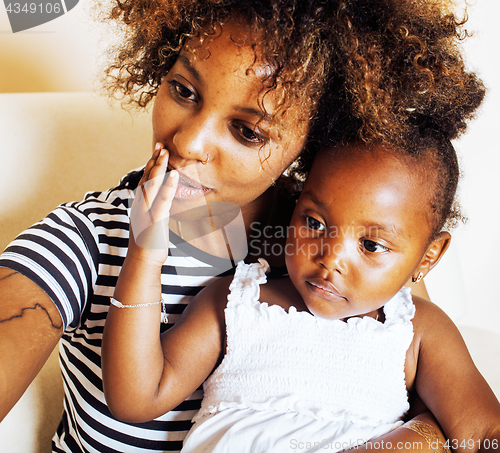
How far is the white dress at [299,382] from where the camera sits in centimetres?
86

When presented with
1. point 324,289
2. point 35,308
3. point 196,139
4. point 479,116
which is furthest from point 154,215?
point 479,116

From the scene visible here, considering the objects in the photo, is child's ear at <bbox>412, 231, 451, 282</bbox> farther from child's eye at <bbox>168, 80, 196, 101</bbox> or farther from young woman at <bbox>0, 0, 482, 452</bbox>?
child's eye at <bbox>168, 80, 196, 101</bbox>

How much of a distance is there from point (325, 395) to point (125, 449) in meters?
0.42

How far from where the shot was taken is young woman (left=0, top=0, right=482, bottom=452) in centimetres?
81

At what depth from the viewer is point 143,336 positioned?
0.83 meters

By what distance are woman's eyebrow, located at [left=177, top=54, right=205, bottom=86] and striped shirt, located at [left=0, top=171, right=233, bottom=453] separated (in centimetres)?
31

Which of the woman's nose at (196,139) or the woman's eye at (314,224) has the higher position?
the woman's nose at (196,139)

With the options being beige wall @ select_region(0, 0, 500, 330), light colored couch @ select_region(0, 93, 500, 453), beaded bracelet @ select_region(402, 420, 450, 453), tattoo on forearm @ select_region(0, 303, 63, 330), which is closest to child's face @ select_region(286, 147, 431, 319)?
beaded bracelet @ select_region(402, 420, 450, 453)

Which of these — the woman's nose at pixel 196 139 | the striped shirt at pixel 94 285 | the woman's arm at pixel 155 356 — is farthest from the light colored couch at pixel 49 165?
the woman's nose at pixel 196 139

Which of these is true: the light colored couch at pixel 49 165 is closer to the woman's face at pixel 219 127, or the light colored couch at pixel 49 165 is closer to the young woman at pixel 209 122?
the young woman at pixel 209 122

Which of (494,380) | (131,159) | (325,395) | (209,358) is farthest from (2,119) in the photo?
(494,380)

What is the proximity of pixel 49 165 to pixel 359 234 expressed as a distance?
2.84 feet

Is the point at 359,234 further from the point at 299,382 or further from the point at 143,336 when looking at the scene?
the point at 143,336

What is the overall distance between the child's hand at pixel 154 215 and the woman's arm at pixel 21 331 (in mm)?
178
